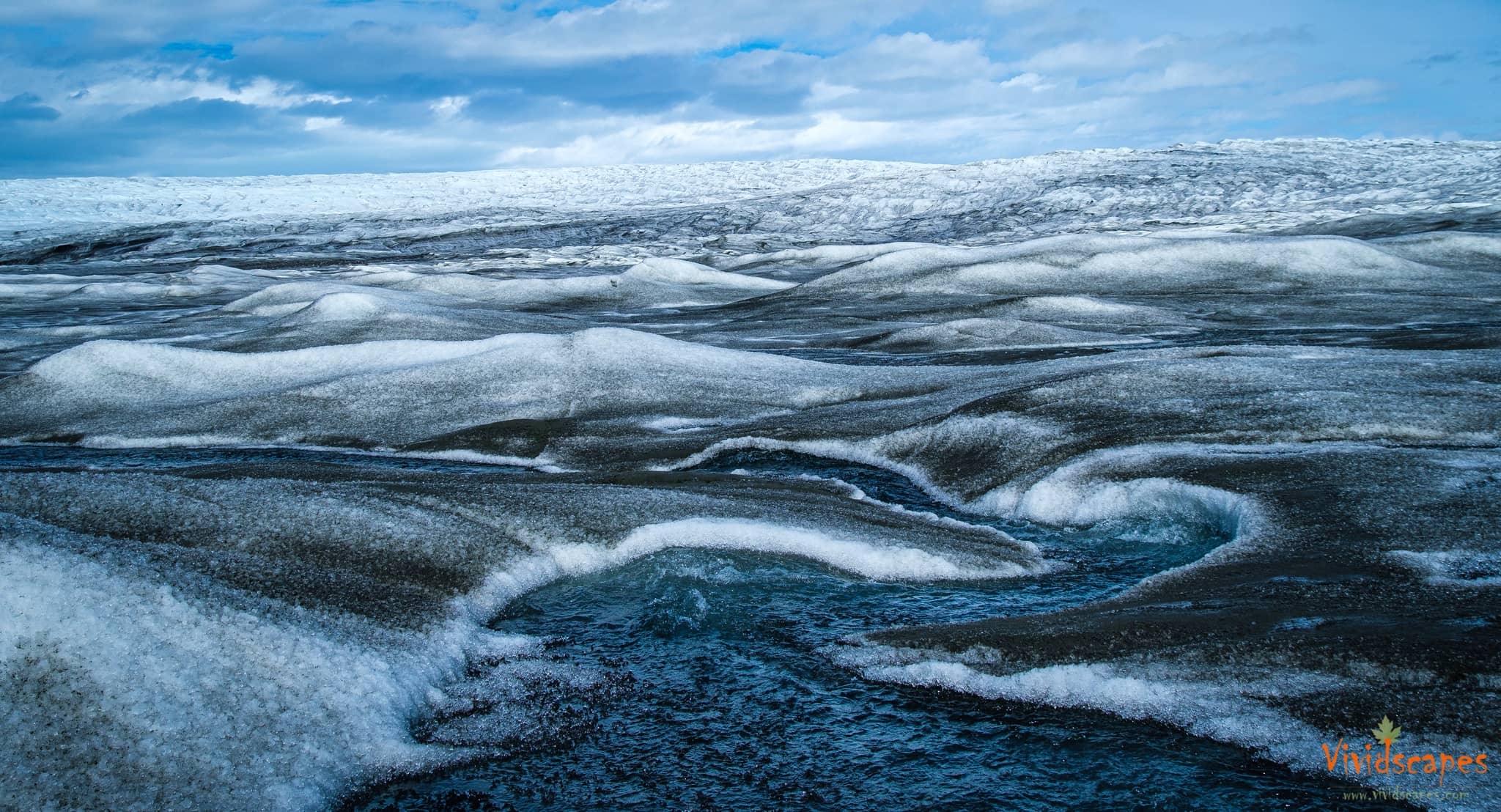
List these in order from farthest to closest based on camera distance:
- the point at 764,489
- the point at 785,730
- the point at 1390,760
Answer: the point at 764,489 < the point at 785,730 < the point at 1390,760

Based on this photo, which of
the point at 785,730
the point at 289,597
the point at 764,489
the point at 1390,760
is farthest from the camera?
the point at 764,489

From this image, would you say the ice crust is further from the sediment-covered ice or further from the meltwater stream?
the meltwater stream

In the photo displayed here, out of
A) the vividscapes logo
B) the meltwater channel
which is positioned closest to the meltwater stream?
the meltwater channel

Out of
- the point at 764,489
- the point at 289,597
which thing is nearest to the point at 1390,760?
the point at 289,597

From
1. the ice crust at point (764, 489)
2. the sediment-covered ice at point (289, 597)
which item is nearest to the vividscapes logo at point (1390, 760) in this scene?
the ice crust at point (764, 489)

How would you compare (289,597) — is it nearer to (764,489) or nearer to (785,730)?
(785,730)

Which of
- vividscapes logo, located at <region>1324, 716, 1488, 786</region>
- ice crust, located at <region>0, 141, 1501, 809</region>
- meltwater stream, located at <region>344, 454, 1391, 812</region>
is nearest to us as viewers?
vividscapes logo, located at <region>1324, 716, 1488, 786</region>

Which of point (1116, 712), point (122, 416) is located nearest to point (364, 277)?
point (122, 416)
